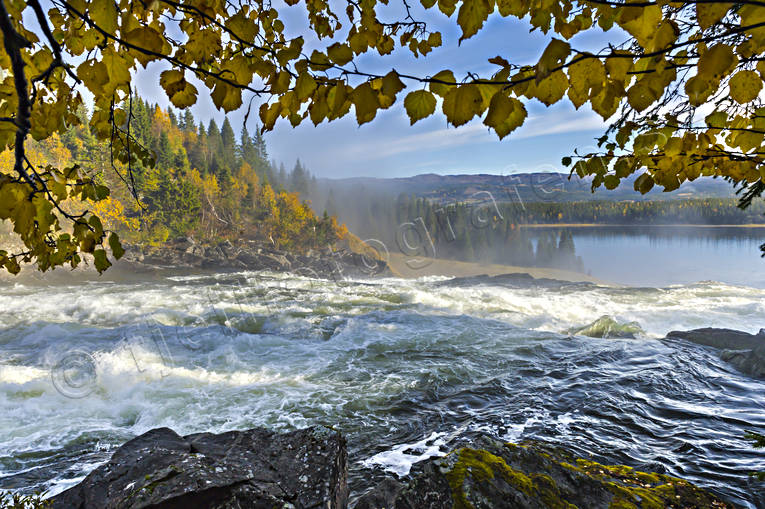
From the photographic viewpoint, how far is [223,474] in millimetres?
2709

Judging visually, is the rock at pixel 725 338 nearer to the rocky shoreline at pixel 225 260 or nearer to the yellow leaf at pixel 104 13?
the yellow leaf at pixel 104 13

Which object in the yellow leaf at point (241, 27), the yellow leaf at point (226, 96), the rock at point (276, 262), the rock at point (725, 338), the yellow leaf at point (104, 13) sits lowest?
the rock at point (276, 262)

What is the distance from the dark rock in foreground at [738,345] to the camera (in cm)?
798

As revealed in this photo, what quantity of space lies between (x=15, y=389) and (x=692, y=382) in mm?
13265

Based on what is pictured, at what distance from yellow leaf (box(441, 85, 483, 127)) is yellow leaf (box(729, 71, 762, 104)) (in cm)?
107

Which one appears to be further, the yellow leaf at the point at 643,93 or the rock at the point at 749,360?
the rock at the point at 749,360

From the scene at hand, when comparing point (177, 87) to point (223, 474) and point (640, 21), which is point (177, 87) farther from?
point (223, 474)

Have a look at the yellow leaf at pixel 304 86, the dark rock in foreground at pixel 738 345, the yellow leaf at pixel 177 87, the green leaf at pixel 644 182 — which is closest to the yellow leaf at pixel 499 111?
the yellow leaf at pixel 304 86

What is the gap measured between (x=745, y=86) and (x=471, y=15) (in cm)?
111

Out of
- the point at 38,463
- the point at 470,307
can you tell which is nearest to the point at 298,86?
the point at 38,463

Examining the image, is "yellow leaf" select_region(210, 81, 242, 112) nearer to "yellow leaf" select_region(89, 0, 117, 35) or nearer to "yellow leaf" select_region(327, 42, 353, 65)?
"yellow leaf" select_region(89, 0, 117, 35)

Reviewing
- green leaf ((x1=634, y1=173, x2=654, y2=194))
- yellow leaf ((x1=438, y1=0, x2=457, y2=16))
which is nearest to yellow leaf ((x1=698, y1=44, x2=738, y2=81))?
green leaf ((x1=634, y1=173, x2=654, y2=194))

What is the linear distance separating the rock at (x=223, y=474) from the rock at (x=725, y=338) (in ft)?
38.3

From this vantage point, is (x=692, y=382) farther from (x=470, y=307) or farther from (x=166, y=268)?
(x=166, y=268)
